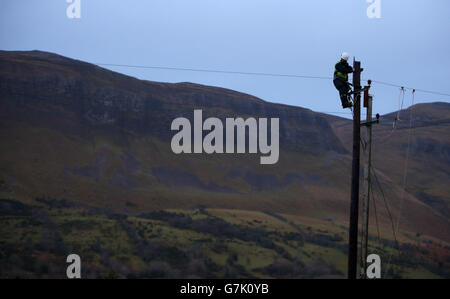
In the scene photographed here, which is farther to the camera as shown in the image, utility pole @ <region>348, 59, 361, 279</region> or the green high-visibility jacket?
the green high-visibility jacket

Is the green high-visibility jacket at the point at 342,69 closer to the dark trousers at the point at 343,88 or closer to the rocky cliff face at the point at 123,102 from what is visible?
the dark trousers at the point at 343,88

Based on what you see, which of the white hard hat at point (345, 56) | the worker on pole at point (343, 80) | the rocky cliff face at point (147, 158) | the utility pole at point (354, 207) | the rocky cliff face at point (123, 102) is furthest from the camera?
the rocky cliff face at point (123, 102)

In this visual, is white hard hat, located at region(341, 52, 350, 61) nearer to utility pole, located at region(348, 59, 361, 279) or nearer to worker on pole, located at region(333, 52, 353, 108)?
worker on pole, located at region(333, 52, 353, 108)

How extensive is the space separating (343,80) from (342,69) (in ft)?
1.06

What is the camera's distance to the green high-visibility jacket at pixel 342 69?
13.5m

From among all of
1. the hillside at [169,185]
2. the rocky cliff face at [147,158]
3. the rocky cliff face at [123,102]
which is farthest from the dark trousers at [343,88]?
the rocky cliff face at [123,102]

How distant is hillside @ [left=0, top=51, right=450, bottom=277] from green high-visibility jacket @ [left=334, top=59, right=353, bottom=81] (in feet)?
83.0

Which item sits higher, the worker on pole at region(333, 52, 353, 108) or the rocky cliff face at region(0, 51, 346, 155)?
the rocky cliff face at region(0, 51, 346, 155)

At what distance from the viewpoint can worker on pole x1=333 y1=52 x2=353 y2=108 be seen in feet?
44.4

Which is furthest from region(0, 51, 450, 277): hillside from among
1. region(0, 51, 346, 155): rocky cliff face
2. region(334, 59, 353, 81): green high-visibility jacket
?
region(334, 59, 353, 81): green high-visibility jacket

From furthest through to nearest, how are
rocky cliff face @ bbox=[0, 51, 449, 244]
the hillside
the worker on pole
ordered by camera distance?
rocky cliff face @ bbox=[0, 51, 449, 244] → the hillside → the worker on pole

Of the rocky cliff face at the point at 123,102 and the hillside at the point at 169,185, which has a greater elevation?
the rocky cliff face at the point at 123,102

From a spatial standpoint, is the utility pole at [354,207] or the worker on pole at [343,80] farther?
the worker on pole at [343,80]

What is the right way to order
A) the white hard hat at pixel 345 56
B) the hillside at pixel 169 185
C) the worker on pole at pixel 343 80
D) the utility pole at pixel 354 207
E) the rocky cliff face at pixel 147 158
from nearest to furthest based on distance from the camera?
the utility pole at pixel 354 207 < the worker on pole at pixel 343 80 < the white hard hat at pixel 345 56 < the hillside at pixel 169 185 < the rocky cliff face at pixel 147 158
